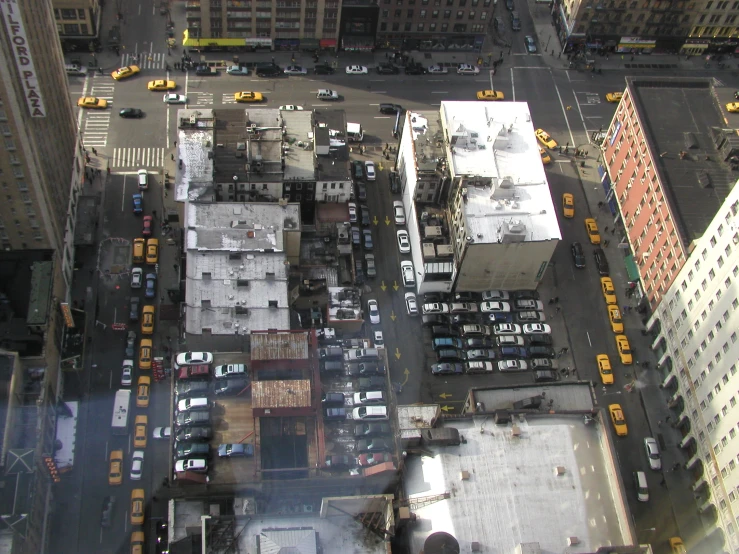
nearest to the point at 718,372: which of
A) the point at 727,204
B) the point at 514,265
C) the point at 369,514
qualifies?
the point at 727,204

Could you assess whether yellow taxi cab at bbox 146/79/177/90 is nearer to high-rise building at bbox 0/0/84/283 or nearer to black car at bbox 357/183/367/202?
high-rise building at bbox 0/0/84/283

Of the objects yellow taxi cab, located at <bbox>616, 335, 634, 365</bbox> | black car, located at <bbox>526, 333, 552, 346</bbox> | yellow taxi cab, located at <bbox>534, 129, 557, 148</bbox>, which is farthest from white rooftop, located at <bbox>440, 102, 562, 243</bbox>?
yellow taxi cab, located at <bbox>616, 335, 634, 365</bbox>

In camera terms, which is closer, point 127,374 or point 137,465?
point 137,465

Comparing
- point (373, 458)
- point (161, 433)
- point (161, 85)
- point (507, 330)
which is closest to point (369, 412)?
point (373, 458)

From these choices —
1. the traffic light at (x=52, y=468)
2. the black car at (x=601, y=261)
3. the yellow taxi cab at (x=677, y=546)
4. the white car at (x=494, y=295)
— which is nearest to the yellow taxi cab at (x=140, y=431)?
the traffic light at (x=52, y=468)

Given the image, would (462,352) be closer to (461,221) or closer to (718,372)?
(461,221)

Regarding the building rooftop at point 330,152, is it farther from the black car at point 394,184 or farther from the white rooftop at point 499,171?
the white rooftop at point 499,171

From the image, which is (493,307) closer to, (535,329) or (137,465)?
(535,329)
